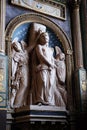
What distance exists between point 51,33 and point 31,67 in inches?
55.4

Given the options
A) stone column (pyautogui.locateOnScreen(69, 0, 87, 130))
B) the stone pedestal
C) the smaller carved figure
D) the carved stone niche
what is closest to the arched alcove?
the carved stone niche

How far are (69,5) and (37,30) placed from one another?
1.73 metres

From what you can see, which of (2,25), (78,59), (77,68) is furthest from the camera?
(78,59)

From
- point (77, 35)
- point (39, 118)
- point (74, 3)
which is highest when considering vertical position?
point (74, 3)

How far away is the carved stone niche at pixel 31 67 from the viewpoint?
25.1ft

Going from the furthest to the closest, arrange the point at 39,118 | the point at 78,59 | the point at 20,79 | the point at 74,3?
the point at 74,3 → the point at 78,59 → the point at 20,79 → the point at 39,118

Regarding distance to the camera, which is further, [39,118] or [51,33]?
[51,33]

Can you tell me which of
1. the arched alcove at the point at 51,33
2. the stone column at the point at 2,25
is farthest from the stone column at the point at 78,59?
the stone column at the point at 2,25

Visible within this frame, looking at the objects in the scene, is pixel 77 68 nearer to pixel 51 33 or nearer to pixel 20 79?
pixel 51 33

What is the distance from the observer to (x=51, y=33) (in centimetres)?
926

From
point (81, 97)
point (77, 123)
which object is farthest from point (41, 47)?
point (77, 123)

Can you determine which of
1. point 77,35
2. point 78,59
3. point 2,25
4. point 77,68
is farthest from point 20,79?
point 77,35

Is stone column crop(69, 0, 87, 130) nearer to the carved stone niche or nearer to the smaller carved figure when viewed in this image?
the carved stone niche

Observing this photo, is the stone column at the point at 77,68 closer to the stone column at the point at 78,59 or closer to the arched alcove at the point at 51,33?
the stone column at the point at 78,59
